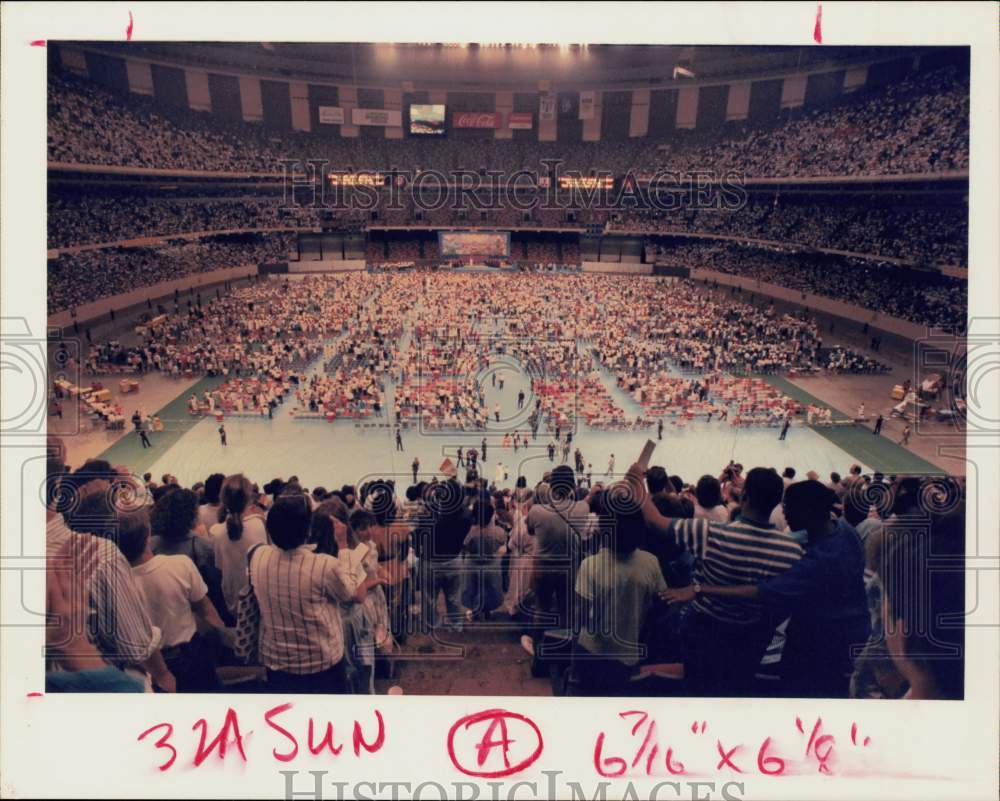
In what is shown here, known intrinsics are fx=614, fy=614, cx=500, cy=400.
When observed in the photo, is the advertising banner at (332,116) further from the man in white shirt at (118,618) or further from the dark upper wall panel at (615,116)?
the man in white shirt at (118,618)

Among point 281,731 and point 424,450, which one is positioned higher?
point 424,450

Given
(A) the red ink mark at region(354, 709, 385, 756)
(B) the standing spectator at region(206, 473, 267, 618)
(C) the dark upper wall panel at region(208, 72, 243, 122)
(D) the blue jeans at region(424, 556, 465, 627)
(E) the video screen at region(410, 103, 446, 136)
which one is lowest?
(A) the red ink mark at region(354, 709, 385, 756)

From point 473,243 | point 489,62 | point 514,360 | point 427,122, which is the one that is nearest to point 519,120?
point 427,122

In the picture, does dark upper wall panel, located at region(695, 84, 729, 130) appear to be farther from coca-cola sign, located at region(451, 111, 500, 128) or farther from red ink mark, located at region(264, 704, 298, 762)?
red ink mark, located at region(264, 704, 298, 762)

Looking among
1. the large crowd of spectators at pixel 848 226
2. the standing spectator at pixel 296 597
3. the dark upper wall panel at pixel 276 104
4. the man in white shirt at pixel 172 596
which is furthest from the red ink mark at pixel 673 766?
the dark upper wall panel at pixel 276 104

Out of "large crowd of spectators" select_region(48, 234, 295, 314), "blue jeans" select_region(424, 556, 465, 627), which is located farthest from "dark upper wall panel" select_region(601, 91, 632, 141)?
"blue jeans" select_region(424, 556, 465, 627)

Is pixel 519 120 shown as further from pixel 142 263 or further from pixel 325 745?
pixel 325 745

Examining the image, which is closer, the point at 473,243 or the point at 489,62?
the point at 489,62
